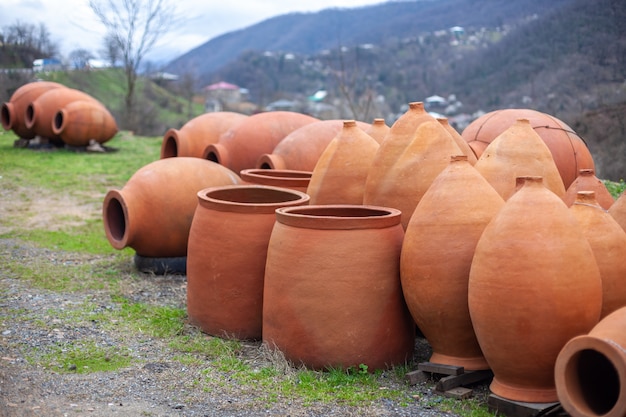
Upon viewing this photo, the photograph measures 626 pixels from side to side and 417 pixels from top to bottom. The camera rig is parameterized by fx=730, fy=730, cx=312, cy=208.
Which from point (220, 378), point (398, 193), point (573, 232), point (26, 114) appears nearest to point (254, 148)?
point (398, 193)

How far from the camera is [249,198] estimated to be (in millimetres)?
6336

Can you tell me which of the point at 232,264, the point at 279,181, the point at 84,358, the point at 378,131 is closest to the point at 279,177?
the point at 279,181

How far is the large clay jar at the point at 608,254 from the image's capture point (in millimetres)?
4203

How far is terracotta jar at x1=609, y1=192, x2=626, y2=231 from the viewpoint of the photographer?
462 centimetres

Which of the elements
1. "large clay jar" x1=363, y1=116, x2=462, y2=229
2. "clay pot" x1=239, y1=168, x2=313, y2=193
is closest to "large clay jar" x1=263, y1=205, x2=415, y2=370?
"large clay jar" x1=363, y1=116, x2=462, y2=229

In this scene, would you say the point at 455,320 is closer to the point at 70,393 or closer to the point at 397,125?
the point at 397,125

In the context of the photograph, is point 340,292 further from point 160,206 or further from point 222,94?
point 222,94

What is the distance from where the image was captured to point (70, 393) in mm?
4332

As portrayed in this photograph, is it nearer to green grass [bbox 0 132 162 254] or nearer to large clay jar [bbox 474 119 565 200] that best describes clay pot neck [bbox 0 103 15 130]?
green grass [bbox 0 132 162 254]

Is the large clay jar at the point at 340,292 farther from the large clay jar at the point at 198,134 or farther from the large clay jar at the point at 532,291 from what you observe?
the large clay jar at the point at 198,134

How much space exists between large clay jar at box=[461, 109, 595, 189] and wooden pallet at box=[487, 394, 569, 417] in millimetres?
3622

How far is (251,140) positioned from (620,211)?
578 centimetres

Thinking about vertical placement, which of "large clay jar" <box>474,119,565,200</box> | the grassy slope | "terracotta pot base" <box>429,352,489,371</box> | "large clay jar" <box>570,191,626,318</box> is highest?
the grassy slope

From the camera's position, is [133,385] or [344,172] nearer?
[133,385]
